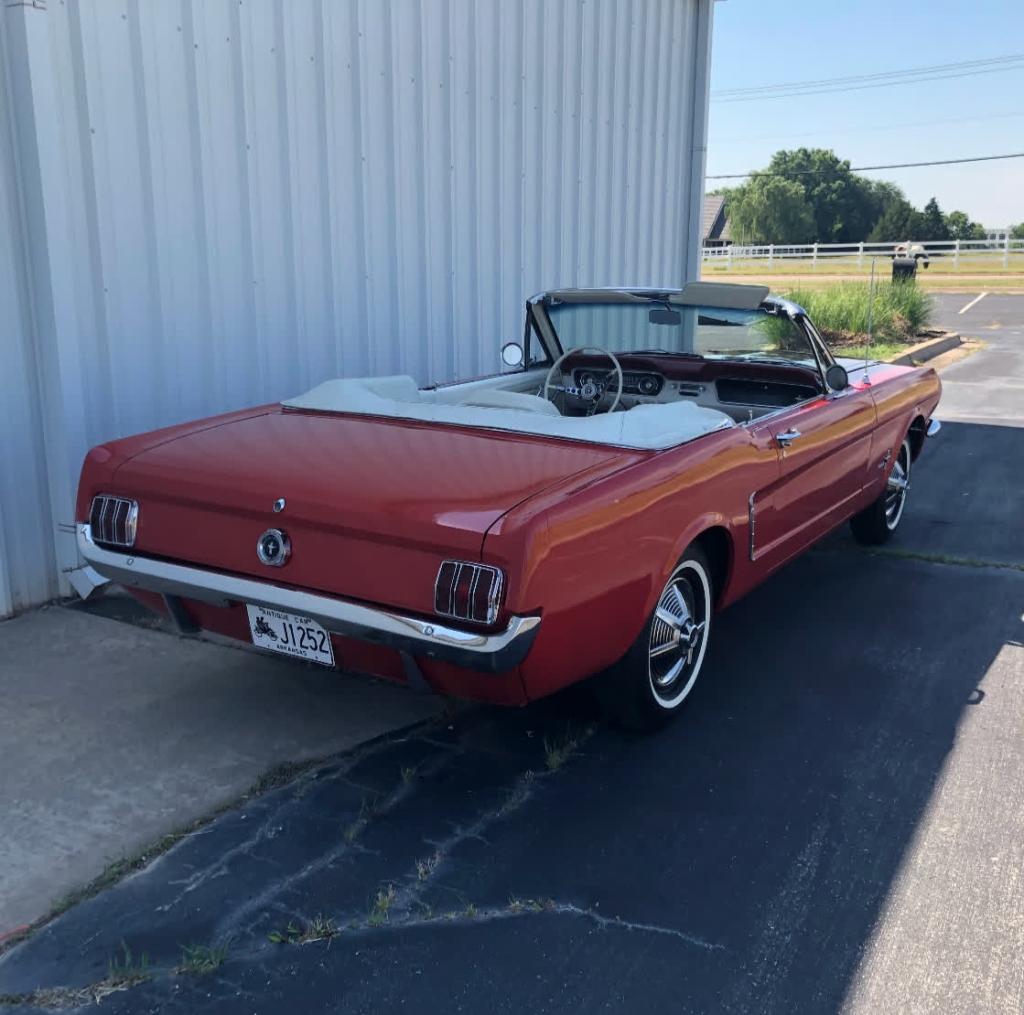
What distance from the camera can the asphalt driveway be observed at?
7.89 ft

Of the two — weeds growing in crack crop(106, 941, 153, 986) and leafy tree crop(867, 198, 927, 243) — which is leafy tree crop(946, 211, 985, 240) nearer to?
leafy tree crop(867, 198, 927, 243)

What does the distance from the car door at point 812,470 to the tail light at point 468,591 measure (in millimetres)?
1490

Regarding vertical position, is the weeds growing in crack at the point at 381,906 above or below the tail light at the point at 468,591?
below

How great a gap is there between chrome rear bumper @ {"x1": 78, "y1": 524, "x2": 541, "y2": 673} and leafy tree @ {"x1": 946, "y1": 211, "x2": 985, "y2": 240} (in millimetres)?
72323

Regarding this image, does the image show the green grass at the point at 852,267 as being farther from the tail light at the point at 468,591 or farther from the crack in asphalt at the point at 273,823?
the tail light at the point at 468,591

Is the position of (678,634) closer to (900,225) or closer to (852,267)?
(852,267)

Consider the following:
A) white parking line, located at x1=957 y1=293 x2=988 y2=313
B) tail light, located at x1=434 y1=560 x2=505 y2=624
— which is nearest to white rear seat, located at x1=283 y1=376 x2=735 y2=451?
tail light, located at x1=434 y1=560 x2=505 y2=624

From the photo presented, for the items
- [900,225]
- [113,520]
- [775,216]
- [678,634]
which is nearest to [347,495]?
[113,520]

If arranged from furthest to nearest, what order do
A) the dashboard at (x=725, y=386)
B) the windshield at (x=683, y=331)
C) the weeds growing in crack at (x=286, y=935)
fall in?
the dashboard at (x=725, y=386)
the windshield at (x=683, y=331)
the weeds growing in crack at (x=286, y=935)

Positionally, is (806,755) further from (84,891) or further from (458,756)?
(84,891)

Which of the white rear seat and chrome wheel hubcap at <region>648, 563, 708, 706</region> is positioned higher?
the white rear seat

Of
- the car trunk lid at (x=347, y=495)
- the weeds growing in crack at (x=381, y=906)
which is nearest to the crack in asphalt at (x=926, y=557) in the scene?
the car trunk lid at (x=347, y=495)

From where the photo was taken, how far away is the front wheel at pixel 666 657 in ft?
11.0

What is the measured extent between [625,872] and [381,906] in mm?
666
